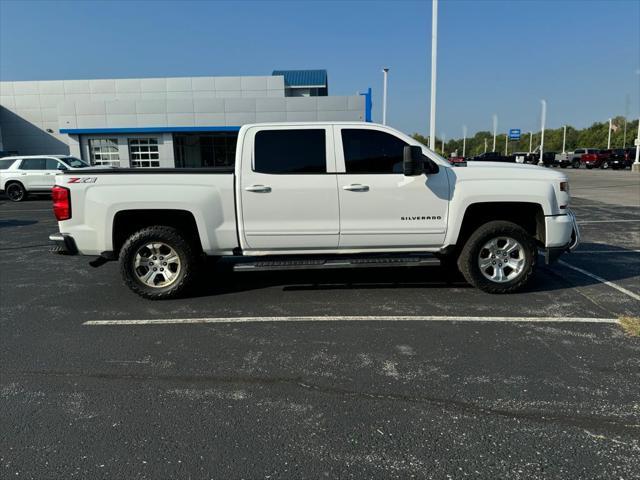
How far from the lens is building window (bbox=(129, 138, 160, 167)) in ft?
104

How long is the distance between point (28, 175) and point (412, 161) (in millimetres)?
19014

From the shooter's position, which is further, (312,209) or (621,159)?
(621,159)

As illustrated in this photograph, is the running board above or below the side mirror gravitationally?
below

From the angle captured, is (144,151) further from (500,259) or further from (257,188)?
(500,259)

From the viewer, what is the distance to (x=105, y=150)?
31.8 metres

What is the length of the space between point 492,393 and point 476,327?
4.38ft

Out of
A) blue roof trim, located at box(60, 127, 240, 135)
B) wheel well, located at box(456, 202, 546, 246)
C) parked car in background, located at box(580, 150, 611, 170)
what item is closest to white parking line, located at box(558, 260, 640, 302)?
wheel well, located at box(456, 202, 546, 246)

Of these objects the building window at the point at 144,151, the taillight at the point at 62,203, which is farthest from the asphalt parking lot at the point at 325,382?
the building window at the point at 144,151

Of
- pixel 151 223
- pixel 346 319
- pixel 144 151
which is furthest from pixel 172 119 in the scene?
pixel 346 319

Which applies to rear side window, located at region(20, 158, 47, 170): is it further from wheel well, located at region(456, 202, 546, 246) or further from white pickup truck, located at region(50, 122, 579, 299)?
wheel well, located at region(456, 202, 546, 246)

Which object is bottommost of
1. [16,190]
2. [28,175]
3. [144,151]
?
[16,190]

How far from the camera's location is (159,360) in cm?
405

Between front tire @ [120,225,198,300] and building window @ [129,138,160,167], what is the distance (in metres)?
28.0

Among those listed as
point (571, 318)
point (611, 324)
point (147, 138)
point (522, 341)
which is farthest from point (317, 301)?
point (147, 138)
